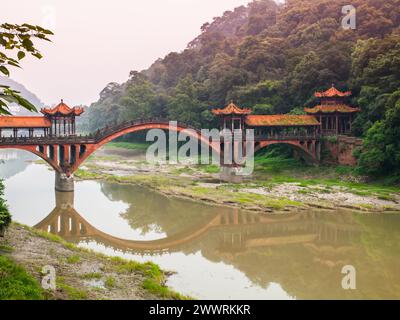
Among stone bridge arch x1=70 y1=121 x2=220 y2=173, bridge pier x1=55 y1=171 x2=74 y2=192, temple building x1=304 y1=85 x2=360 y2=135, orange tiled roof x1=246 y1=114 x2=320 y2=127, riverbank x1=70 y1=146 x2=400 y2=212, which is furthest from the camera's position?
temple building x1=304 y1=85 x2=360 y2=135

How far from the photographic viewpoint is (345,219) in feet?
94.4

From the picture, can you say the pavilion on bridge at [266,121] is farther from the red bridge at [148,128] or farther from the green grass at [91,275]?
the green grass at [91,275]

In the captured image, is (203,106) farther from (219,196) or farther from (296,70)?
(219,196)

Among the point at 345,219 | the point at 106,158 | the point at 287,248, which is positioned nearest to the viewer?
the point at 287,248

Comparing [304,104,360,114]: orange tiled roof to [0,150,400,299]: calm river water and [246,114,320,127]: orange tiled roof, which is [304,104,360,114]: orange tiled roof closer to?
[246,114,320,127]: orange tiled roof

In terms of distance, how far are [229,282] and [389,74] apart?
32.4 metres

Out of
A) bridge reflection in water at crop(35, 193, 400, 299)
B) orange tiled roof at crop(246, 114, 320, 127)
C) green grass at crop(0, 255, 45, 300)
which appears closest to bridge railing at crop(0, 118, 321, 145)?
orange tiled roof at crop(246, 114, 320, 127)

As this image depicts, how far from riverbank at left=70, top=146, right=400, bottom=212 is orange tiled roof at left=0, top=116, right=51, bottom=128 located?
33.4 feet

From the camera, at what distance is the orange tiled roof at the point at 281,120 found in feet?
148

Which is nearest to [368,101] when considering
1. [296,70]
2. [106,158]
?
[296,70]

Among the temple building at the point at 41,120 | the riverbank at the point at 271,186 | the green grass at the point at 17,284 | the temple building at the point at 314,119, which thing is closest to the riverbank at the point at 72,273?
the green grass at the point at 17,284

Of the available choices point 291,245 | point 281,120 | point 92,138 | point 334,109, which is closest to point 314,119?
point 334,109

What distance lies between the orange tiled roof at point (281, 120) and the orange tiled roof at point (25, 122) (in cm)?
2050

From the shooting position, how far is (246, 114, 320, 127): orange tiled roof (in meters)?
45.2
